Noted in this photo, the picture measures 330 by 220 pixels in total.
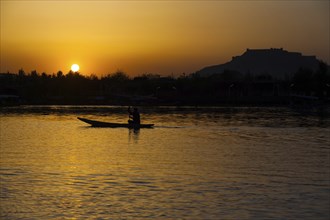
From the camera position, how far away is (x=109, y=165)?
2412 cm

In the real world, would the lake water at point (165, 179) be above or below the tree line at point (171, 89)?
below

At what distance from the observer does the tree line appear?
13525 centimetres

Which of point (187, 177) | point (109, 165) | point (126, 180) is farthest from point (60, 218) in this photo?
point (109, 165)

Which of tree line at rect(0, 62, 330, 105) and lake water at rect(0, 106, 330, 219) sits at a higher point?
tree line at rect(0, 62, 330, 105)

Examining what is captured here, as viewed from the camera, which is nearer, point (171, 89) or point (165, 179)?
point (165, 179)

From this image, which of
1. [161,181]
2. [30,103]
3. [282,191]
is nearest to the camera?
[282,191]

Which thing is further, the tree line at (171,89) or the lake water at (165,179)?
the tree line at (171,89)

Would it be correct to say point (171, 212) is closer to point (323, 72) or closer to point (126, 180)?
point (126, 180)

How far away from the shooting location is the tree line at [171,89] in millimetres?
135250

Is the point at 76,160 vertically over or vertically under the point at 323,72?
under

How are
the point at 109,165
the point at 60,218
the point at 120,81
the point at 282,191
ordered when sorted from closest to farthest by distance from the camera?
1. the point at 60,218
2. the point at 282,191
3. the point at 109,165
4. the point at 120,81

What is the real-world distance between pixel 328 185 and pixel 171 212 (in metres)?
6.69

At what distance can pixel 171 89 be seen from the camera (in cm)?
16925

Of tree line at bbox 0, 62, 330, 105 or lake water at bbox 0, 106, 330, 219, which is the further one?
tree line at bbox 0, 62, 330, 105
